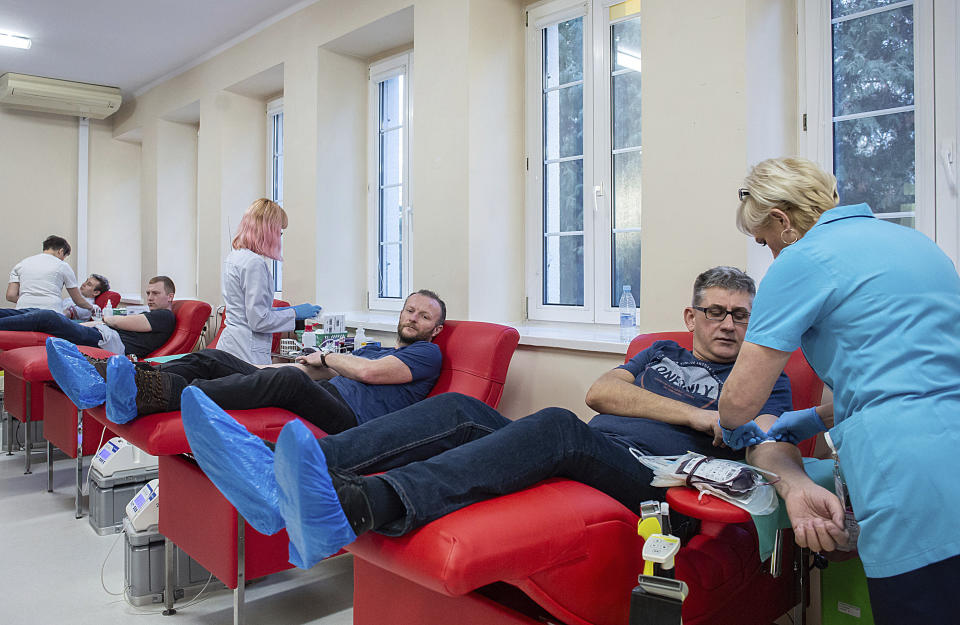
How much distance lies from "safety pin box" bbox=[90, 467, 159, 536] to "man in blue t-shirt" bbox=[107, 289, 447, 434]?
1.74 ft

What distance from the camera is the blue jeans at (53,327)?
4559 millimetres

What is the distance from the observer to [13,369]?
372 cm

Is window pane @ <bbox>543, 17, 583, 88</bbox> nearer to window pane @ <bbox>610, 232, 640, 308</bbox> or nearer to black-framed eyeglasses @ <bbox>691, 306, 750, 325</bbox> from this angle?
window pane @ <bbox>610, 232, 640, 308</bbox>

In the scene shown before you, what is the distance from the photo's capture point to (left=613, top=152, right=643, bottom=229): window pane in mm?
3357

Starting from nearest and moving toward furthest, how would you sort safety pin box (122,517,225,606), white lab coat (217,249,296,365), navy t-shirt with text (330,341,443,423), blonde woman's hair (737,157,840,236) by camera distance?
blonde woman's hair (737,157,840,236) → safety pin box (122,517,225,606) → navy t-shirt with text (330,341,443,423) → white lab coat (217,249,296,365)

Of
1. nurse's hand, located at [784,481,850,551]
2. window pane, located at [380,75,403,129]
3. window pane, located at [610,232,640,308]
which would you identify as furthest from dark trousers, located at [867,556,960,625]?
window pane, located at [380,75,403,129]

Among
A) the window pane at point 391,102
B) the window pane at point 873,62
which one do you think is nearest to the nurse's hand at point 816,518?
the window pane at point 873,62

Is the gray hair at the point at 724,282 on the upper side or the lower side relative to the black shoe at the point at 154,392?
upper

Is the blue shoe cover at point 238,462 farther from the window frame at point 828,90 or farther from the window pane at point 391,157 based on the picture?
the window pane at point 391,157

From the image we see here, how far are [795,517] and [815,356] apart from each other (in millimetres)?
323

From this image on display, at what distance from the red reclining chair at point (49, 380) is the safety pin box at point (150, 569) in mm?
1198

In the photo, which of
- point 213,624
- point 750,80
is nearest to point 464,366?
point 213,624

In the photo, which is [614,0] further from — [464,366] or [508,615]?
[508,615]

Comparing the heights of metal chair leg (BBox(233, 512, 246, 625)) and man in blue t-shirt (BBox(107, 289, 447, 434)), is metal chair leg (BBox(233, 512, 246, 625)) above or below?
below
